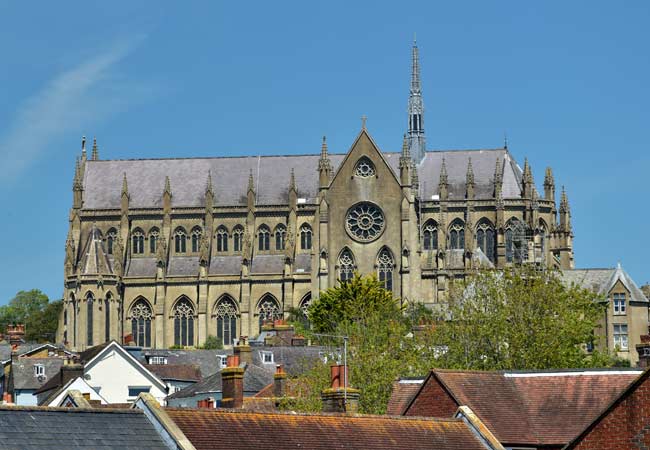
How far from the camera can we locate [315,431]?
33469 millimetres

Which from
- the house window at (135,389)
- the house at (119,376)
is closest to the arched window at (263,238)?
the house at (119,376)

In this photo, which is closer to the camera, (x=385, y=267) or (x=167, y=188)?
(x=385, y=267)

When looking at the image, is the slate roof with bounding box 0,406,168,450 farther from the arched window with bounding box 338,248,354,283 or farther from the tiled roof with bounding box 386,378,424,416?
the arched window with bounding box 338,248,354,283

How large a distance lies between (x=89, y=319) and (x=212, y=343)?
9.24 metres

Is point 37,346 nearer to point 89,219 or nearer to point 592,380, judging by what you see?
point 89,219

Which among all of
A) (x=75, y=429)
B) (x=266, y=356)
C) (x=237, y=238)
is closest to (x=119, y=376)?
(x=266, y=356)

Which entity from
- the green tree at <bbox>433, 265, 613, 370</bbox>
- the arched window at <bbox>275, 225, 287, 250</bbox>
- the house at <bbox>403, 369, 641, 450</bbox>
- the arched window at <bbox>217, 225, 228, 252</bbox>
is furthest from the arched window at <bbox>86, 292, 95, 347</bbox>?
the house at <bbox>403, 369, 641, 450</bbox>

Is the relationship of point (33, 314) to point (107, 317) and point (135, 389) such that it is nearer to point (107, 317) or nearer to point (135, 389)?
point (107, 317)

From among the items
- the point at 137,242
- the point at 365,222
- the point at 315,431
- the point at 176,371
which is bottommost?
the point at 176,371

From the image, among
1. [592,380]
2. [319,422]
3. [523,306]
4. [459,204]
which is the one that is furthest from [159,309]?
[319,422]

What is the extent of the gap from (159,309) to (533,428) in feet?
308

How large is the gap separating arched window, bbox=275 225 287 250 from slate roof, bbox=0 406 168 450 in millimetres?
105609

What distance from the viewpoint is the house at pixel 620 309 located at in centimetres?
11638

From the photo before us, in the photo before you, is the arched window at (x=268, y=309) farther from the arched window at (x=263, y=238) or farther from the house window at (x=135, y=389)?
the house window at (x=135, y=389)
